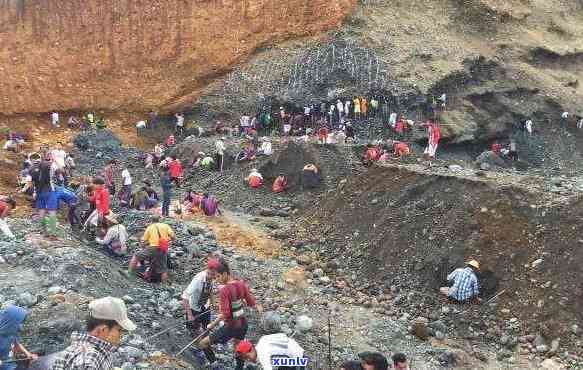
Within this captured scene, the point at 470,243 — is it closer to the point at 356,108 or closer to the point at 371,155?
the point at 371,155

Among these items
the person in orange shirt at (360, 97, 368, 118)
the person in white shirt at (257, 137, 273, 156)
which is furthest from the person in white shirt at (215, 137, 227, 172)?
the person in orange shirt at (360, 97, 368, 118)

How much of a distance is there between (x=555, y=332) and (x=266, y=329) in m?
4.67

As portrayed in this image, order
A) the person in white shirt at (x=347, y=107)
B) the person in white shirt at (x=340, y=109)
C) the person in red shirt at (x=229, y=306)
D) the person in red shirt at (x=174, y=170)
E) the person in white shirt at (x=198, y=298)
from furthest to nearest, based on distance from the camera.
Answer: the person in white shirt at (x=347, y=107) → the person in white shirt at (x=340, y=109) → the person in red shirt at (x=174, y=170) → the person in white shirt at (x=198, y=298) → the person in red shirt at (x=229, y=306)

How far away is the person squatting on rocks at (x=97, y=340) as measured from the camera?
437 centimetres

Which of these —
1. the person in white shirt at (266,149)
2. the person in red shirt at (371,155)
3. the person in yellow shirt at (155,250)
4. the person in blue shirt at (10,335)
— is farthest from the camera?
the person in white shirt at (266,149)

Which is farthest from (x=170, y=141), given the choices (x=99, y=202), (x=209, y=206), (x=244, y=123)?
(x=99, y=202)

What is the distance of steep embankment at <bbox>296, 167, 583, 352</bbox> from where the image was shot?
1069 centimetres

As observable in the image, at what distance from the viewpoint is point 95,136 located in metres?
23.2

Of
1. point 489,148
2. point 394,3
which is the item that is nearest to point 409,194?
point 489,148

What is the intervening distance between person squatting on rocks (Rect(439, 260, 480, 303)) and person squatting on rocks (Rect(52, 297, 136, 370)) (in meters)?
7.84

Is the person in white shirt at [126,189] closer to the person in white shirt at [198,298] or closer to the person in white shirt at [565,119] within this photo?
the person in white shirt at [198,298]

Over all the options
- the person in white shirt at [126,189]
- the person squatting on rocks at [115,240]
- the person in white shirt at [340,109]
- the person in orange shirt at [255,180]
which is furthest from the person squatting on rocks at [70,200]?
the person in white shirt at [340,109]

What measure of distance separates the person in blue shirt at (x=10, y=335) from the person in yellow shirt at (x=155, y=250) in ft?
12.9

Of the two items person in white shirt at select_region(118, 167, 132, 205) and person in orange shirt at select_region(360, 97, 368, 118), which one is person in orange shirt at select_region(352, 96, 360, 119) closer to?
person in orange shirt at select_region(360, 97, 368, 118)
